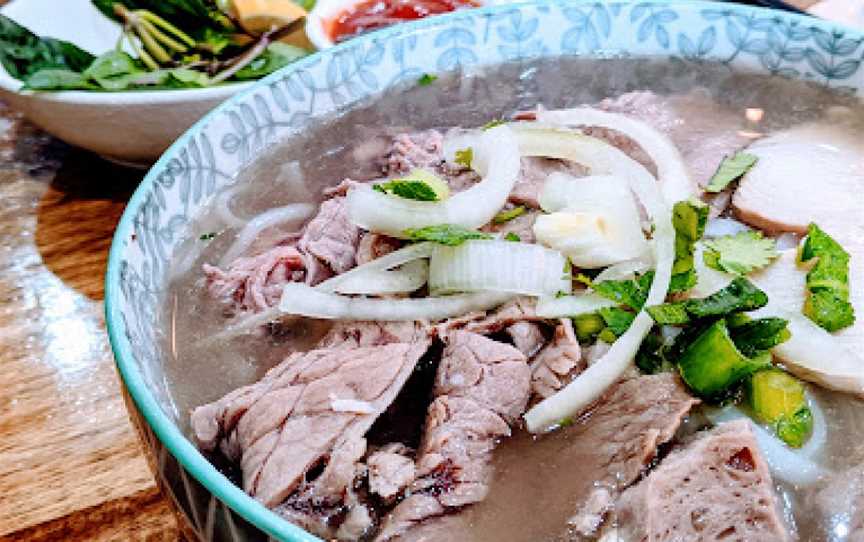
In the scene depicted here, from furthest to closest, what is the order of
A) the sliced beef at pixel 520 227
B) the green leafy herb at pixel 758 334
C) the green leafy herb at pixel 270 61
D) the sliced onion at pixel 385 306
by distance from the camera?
1. the green leafy herb at pixel 270 61
2. the sliced beef at pixel 520 227
3. the sliced onion at pixel 385 306
4. the green leafy herb at pixel 758 334

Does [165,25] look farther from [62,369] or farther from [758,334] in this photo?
[758,334]

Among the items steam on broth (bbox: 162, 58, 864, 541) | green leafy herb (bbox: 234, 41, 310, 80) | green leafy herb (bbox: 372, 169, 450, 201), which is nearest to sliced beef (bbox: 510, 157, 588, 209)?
steam on broth (bbox: 162, 58, 864, 541)

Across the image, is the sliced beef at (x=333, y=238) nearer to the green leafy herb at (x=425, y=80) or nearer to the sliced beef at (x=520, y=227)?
the sliced beef at (x=520, y=227)

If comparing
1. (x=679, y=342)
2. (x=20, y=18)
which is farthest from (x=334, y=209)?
(x=20, y=18)

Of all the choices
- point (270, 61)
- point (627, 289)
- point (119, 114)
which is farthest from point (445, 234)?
point (270, 61)

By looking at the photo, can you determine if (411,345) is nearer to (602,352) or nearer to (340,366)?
(340,366)

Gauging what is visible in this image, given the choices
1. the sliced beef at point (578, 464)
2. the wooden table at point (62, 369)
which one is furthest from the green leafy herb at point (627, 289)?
the wooden table at point (62, 369)
